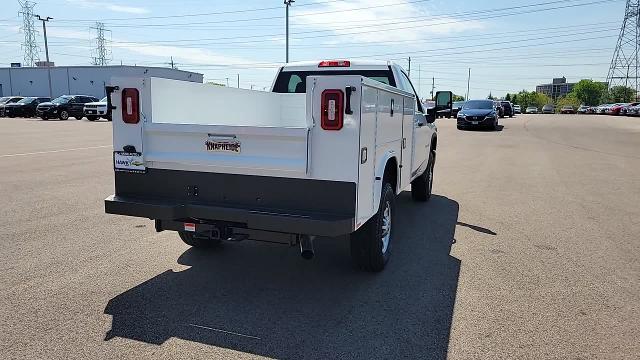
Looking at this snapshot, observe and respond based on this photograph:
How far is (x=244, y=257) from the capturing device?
5.19 metres

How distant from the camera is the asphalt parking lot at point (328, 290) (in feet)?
11.0

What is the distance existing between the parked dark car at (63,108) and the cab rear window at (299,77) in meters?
33.0

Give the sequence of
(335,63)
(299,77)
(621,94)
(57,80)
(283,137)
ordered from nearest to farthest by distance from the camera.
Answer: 1. (283,137)
2. (335,63)
3. (299,77)
4. (57,80)
5. (621,94)

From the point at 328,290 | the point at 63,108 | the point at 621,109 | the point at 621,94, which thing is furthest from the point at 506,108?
the point at 621,94

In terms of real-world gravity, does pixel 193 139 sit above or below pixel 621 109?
below

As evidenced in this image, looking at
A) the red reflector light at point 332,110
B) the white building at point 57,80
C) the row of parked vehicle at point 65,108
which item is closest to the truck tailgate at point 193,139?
the red reflector light at point 332,110

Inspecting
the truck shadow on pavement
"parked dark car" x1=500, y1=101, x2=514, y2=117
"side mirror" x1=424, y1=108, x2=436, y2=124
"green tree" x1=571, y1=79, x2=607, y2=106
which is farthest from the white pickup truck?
"green tree" x1=571, y1=79, x2=607, y2=106

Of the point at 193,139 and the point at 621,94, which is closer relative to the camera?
the point at 193,139

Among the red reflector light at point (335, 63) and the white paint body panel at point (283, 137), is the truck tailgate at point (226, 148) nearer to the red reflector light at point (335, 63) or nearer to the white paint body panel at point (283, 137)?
the white paint body panel at point (283, 137)

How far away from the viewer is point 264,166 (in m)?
3.84

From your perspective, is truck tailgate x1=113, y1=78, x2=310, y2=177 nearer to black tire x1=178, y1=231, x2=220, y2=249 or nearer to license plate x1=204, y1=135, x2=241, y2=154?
license plate x1=204, y1=135, x2=241, y2=154

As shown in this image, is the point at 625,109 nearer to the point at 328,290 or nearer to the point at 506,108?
the point at 506,108

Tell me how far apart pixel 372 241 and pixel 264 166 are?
1.29 meters

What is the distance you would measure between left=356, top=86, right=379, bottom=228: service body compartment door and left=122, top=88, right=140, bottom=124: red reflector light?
191 cm
